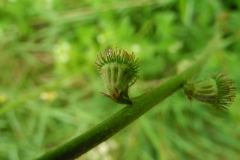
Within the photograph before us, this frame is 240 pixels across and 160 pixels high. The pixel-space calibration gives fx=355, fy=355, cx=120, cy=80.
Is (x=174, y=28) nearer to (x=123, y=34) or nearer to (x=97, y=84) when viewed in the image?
(x=123, y=34)

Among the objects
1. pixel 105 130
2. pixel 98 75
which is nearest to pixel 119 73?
pixel 105 130

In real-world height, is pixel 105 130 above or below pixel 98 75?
above

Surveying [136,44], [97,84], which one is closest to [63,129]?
[97,84]

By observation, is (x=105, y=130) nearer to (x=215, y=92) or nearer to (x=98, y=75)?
(x=215, y=92)

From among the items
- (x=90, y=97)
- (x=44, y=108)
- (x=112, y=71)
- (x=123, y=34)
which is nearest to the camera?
(x=112, y=71)

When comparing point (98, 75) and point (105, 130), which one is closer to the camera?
point (105, 130)

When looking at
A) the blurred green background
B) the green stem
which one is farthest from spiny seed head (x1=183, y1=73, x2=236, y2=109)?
the blurred green background

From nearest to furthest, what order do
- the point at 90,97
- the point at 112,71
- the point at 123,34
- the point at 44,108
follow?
the point at 112,71 → the point at 123,34 → the point at 44,108 → the point at 90,97
